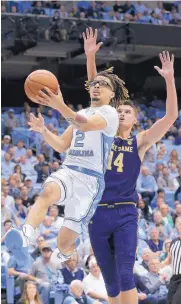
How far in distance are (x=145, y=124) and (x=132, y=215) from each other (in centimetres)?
1562

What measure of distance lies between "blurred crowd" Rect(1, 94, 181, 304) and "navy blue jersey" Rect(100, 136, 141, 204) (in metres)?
1.25

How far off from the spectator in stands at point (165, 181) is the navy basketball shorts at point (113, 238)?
36.6ft

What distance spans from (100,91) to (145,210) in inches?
374

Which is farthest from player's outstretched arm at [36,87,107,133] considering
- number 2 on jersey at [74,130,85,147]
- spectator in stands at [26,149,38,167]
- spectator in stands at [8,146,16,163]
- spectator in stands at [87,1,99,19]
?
spectator in stands at [87,1,99,19]

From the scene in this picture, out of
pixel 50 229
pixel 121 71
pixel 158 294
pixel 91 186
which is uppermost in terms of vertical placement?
pixel 121 71

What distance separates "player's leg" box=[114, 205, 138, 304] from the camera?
21.5ft

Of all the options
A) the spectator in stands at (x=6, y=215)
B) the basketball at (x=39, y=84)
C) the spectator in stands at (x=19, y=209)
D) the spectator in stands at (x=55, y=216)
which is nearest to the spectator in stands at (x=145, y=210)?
the spectator in stands at (x=55, y=216)

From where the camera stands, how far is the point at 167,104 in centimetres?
666

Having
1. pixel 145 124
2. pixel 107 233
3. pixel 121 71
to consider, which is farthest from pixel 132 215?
pixel 121 71

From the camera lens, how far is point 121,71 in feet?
89.4

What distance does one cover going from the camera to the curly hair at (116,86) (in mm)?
→ 6719

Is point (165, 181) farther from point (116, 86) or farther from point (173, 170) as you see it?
point (116, 86)

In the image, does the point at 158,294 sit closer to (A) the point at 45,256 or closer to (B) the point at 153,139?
(A) the point at 45,256

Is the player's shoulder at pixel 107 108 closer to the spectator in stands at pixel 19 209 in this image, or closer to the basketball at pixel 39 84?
the basketball at pixel 39 84
